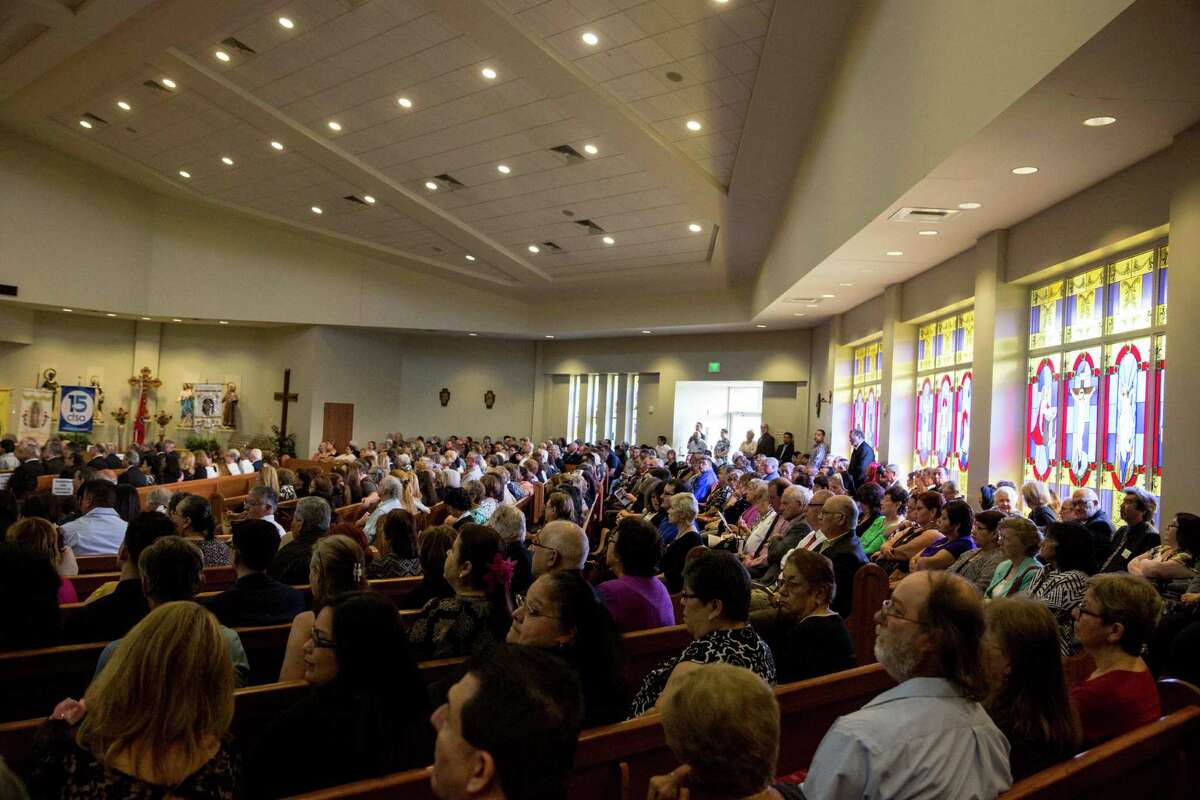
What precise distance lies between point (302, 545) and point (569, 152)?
294 inches

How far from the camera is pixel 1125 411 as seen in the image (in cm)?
652

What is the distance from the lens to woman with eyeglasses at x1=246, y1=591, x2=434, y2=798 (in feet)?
6.67

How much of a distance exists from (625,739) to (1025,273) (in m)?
6.40

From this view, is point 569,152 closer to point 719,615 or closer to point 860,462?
point 860,462

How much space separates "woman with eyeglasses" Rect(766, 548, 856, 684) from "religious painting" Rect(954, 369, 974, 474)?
22.3 ft

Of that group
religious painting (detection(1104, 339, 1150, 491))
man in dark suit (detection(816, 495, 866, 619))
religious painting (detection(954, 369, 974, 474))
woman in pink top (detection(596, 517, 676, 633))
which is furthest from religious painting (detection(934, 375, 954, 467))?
woman in pink top (detection(596, 517, 676, 633))

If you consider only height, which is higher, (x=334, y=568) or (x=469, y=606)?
(x=334, y=568)

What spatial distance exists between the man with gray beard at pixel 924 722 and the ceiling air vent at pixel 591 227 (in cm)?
1250

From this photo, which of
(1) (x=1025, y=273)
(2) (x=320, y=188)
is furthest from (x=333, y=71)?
(1) (x=1025, y=273)

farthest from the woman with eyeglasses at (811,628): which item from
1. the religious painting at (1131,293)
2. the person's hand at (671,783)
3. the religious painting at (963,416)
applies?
the religious painting at (963,416)

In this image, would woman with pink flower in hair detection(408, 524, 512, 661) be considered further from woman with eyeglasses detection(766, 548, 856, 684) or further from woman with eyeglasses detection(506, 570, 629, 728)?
woman with eyeglasses detection(766, 548, 856, 684)

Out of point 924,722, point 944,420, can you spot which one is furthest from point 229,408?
point 924,722

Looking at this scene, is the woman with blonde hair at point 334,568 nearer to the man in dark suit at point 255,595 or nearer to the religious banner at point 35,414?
the man in dark suit at point 255,595

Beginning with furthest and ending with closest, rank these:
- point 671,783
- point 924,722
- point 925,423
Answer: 1. point 925,423
2. point 924,722
3. point 671,783
